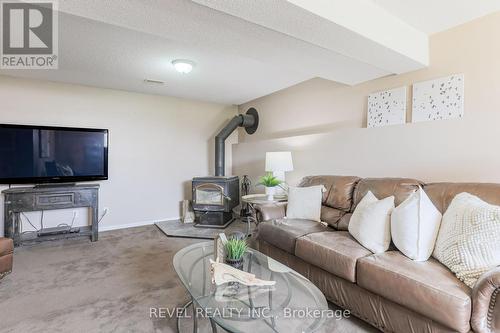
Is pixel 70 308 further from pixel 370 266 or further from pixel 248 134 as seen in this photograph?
pixel 248 134

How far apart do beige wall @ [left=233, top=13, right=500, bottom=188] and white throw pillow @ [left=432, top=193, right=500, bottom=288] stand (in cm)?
75

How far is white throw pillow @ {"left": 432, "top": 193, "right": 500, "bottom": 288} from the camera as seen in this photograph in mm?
1343

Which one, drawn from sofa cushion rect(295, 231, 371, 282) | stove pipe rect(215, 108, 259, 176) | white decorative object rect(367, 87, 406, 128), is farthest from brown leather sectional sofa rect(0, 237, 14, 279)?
white decorative object rect(367, 87, 406, 128)

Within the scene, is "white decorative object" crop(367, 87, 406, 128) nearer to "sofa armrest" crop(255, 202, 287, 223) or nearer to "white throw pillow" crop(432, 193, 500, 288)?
"white throw pillow" crop(432, 193, 500, 288)

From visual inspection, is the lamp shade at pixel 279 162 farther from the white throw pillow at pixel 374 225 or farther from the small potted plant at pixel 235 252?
the small potted plant at pixel 235 252

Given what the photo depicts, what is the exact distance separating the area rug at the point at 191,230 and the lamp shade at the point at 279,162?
1.13m

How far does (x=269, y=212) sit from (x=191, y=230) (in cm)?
183

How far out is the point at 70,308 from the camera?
196 cm

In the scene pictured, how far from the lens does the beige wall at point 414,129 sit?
2098mm

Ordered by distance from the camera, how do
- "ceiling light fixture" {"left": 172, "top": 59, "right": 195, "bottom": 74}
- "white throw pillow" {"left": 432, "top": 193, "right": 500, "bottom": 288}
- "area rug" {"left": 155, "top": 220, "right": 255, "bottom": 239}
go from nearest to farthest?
"white throw pillow" {"left": 432, "top": 193, "right": 500, "bottom": 288} < "ceiling light fixture" {"left": 172, "top": 59, "right": 195, "bottom": 74} < "area rug" {"left": 155, "top": 220, "right": 255, "bottom": 239}

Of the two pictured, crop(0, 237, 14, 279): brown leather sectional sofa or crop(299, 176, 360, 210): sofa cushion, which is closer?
crop(0, 237, 14, 279): brown leather sectional sofa

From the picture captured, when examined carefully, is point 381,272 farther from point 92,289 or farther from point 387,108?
point 92,289

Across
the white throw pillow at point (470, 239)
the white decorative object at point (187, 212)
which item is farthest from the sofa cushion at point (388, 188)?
the white decorative object at point (187, 212)

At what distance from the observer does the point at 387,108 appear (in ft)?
9.02
